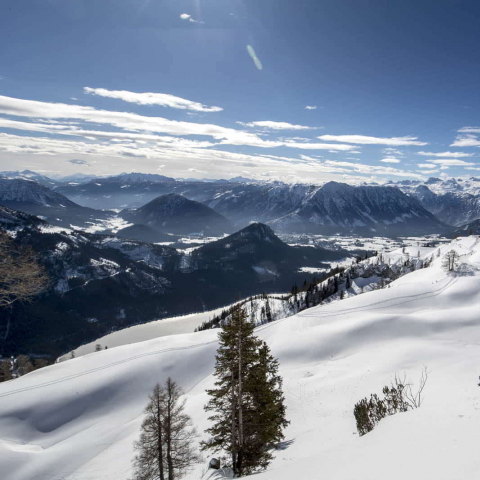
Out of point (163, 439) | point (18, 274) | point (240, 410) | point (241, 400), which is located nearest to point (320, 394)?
point (241, 400)

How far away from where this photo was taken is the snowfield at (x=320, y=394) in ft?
42.2

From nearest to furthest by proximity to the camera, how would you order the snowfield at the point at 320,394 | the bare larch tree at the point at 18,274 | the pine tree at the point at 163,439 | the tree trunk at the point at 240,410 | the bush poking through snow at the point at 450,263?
the snowfield at the point at 320,394, the bare larch tree at the point at 18,274, the tree trunk at the point at 240,410, the pine tree at the point at 163,439, the bush poking through snow at the point at 450,263

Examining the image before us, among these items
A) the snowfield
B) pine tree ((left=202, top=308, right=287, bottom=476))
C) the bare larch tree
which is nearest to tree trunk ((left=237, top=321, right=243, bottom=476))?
pine tree ((left=202, top=308, right=287, bottom=476))

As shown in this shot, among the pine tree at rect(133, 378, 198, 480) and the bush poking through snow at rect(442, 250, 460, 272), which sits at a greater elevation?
the bush poking through snow at rect(442, 250, 460, 272)

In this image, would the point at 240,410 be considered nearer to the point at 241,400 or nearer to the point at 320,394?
the point at 241,400

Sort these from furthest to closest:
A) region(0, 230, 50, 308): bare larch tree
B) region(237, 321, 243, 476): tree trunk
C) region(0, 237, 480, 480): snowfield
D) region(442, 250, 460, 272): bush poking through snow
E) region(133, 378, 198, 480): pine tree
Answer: region(442, 250, 460, 272): bush poking through snow, region(133, 378, 198, 480): pine tree, region(237, 321, 243, 476): tree trunk, region(0, 230, 50, 308): bare larch tree, region(0, 237, 480, 480): snowfield

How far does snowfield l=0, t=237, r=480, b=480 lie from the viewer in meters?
12.9

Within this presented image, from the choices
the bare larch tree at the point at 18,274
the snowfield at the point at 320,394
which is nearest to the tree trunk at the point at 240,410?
the snowfield at the point at 320,394

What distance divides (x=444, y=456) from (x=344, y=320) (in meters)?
69.3

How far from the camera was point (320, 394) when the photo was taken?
38.2m

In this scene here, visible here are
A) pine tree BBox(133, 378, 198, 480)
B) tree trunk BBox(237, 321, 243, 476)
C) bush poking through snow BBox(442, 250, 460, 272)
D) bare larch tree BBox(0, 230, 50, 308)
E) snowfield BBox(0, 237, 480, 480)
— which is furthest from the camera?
bush poking through snow BBox(442, 250, 460, 272)

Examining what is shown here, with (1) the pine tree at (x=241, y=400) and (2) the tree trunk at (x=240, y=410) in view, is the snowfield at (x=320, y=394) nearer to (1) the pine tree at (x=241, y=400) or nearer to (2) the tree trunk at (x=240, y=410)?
(1) the pine tree at (x=241, y=400)

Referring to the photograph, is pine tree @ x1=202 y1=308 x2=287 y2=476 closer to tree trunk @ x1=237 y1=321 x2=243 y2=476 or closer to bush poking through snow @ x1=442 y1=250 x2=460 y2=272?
tree trunk @ x1=237 y1=321 x2=243 y2=476

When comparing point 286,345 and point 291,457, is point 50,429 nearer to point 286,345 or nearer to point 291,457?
point 286,345
